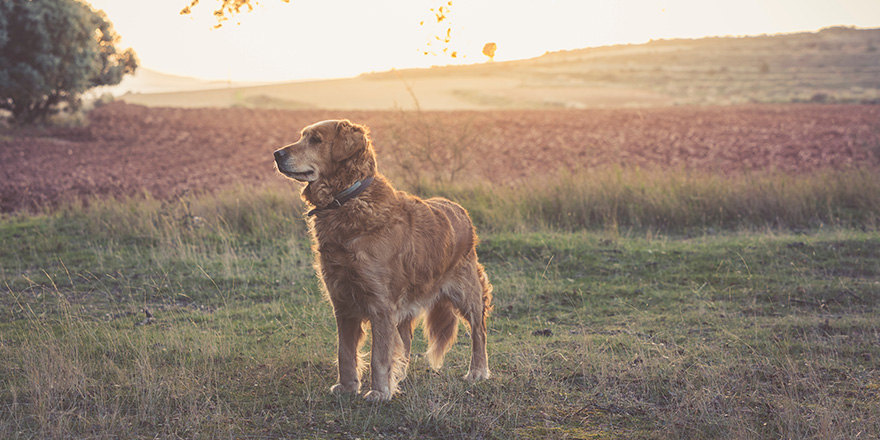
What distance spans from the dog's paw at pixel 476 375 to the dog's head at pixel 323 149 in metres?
2.06

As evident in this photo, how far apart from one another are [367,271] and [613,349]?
285cm

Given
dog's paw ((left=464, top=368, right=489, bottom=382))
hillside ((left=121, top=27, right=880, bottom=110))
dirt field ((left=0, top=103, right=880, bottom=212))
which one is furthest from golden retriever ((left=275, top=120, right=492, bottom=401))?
hillside ((left=121, top=27, right=880, bottom=110))

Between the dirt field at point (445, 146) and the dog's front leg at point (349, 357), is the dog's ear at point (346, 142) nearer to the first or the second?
the dog's front leg at point (349, 357)

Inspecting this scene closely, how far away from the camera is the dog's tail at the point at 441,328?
5828 millimetres

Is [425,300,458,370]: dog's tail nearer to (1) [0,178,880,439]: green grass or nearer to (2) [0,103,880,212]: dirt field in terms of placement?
(1) [0,178,880,439]: green grass

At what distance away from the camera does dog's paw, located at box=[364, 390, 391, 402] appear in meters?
5.09

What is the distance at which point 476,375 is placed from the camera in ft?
18.5

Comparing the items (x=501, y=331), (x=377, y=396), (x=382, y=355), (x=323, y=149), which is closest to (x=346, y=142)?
(x=323, y=149)

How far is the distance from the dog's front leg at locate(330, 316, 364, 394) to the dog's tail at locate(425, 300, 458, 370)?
76 cm

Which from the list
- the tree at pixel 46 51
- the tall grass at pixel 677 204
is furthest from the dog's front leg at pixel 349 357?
the tree at pixel 46 51

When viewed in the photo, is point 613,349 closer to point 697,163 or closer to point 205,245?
point 205,245

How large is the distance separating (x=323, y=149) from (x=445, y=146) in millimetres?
10698

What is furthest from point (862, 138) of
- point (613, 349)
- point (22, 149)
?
point (22, 149)

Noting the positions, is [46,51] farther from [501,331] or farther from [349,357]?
[349,357]
